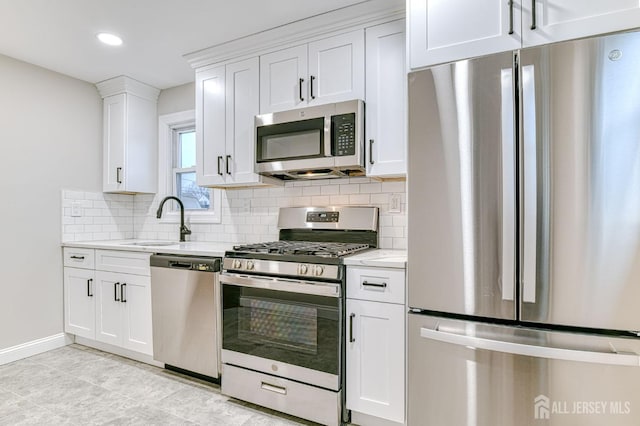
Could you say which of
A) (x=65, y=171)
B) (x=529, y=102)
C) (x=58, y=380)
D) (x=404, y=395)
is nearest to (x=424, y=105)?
(x=529, y=102)

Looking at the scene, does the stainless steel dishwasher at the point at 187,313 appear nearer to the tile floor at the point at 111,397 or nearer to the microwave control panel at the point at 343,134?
the tile floor at the point at 111,397

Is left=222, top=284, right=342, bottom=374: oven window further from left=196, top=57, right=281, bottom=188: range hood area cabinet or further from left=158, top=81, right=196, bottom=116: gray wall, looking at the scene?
left=158, top=81, right=196, bottom=116: gray wall

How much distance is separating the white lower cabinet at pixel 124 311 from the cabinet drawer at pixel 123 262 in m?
0.04

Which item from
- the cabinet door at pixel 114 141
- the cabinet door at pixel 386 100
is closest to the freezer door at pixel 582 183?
the cabinet door at pixel 386 100

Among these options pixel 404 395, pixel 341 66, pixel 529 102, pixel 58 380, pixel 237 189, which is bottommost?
pixel 58 380

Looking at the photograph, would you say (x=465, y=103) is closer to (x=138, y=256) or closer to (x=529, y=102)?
(x=529, y=102)

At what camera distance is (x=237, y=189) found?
3105 millimetres

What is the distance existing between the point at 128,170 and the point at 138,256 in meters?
1.07

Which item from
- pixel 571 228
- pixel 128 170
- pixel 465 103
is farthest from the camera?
pixel 128 170

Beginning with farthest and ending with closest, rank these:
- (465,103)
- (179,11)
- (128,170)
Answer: (128,170) < (179,11) < (465,103)

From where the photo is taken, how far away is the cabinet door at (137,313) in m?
2.68

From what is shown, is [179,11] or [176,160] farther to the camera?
[176,160]

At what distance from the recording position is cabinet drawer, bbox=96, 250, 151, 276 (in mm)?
2691

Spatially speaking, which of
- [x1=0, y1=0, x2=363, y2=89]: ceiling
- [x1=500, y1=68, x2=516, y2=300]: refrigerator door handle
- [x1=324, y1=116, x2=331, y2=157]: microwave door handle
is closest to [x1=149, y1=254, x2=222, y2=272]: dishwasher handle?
[x1=324, y1=116, x2=331, y2=157]: microwave door handle
